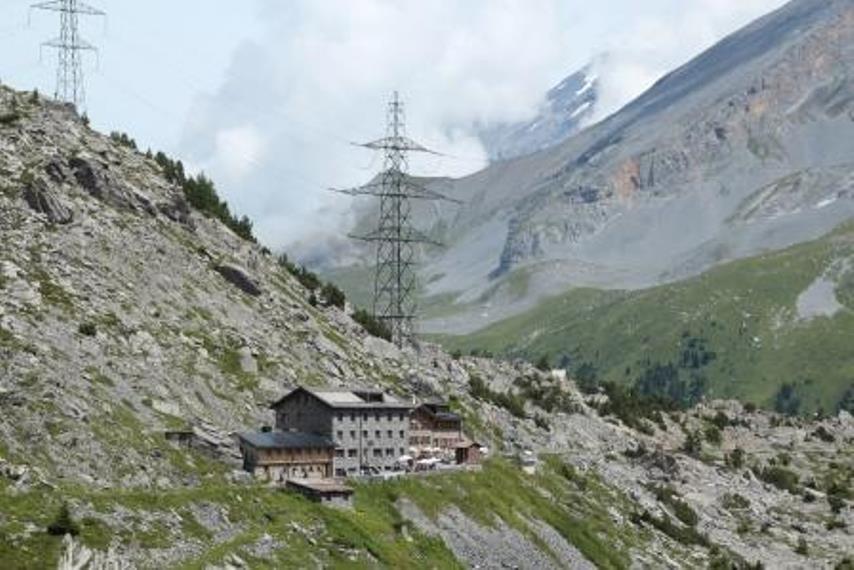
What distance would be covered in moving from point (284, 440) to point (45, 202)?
124 feet

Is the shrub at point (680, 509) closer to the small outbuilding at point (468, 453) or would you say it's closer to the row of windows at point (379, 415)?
the small outbuilding at point (468, 453)

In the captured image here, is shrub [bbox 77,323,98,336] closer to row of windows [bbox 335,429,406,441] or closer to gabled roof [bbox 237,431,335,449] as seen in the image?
gabled roof [bbox 237,431,335,449]

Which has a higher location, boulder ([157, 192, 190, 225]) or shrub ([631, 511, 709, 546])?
boulder ([157, 192, 190, 225])

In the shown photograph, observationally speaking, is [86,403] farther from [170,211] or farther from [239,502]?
[170,211]

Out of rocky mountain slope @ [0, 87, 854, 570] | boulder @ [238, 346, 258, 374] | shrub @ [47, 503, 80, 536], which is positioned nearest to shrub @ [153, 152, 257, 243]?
rocky mountain slope @ [0, 87, 854, 570]

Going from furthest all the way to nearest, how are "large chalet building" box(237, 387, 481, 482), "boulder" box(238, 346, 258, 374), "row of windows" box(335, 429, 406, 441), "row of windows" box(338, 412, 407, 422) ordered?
"boulder" box(238, 346, 258, 374)
"row of windows" box(335, 429, 406, 441)
"row of windows" box(338, 412, 407, 422)
"large chalet building" box(237, 387, 481, 482)

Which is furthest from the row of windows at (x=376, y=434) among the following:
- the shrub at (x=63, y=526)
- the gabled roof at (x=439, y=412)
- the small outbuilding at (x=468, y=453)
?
the shrub at (x=63, y=526)

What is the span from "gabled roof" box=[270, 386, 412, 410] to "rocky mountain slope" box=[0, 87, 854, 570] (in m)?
4.66

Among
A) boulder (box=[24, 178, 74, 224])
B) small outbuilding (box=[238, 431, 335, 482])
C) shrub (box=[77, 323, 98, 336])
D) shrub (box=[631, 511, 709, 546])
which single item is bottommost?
shrub (box=[631, 511, 709, 546])

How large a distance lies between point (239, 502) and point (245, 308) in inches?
2144

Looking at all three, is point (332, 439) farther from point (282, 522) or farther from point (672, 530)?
point (672, 530)

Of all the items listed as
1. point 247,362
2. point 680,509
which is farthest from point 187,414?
point 680,509

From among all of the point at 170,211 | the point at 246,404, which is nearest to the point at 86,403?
the point at 246,404

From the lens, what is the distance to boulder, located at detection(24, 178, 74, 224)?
149375mm
